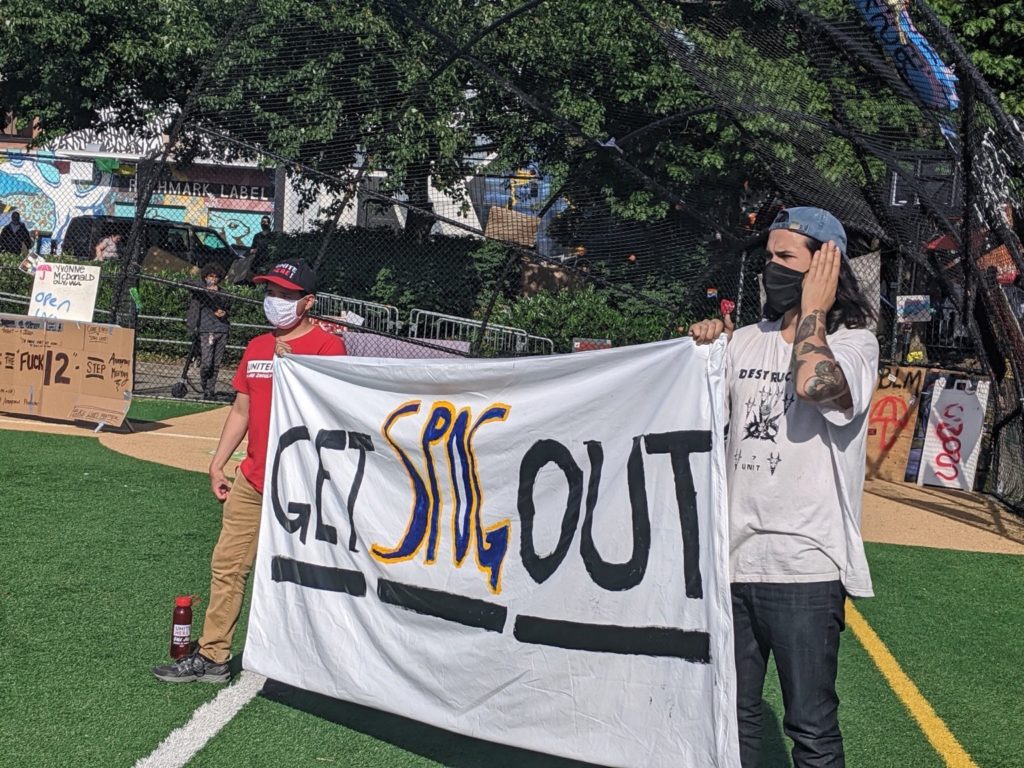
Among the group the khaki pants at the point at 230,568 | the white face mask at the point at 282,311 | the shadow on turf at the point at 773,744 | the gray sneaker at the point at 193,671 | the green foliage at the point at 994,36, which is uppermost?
the green foliage at the point at 994,36

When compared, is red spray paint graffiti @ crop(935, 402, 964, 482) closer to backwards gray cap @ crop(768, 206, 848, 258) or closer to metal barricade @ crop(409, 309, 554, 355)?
metal barricade @ crop(409, 309, 554, 355)

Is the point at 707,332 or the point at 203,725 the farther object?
the point at 203,725

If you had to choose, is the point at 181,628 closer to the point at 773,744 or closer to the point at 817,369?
the point at 773,744

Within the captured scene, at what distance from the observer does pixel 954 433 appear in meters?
12.3

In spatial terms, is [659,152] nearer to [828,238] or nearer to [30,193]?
[828,238]

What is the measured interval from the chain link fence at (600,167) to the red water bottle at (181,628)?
7.14 metres

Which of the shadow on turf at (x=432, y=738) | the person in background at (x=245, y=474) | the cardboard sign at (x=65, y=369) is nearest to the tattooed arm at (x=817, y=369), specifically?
the shadow on turf at (x=432, y=738)

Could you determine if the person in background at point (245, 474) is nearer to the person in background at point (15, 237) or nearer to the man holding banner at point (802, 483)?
the man holding banner at point (802, 483)

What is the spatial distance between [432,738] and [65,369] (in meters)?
9.29

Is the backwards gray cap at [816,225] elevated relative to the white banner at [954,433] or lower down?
elevated

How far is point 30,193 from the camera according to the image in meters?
38.0

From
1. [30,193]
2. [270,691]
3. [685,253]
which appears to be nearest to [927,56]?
[685,253]

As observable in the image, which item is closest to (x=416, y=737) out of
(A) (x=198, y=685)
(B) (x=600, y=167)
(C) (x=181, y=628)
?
(A) (x=198, y=685)

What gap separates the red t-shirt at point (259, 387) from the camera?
523cm
